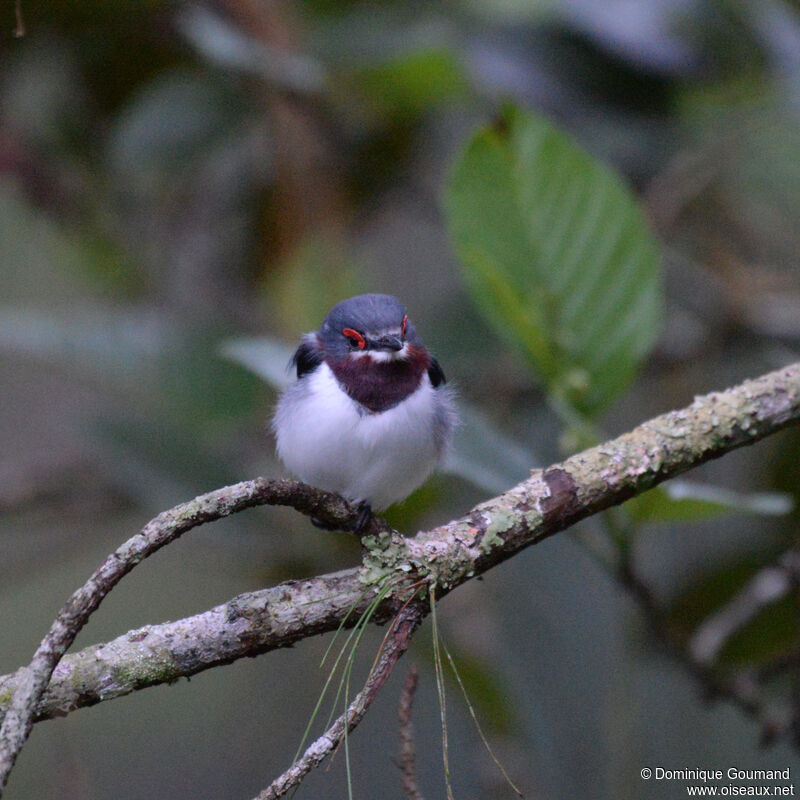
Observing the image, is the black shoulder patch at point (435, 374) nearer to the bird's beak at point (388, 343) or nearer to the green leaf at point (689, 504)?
the bird's beak at point (388, 343)

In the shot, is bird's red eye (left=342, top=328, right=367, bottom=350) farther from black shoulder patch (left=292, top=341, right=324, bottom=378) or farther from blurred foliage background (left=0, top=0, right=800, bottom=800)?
blurred foliage background (left=0, top=0, right=800, bottom=800)

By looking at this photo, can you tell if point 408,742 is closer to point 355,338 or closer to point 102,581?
point 102,581

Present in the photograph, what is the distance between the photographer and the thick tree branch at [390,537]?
103cm

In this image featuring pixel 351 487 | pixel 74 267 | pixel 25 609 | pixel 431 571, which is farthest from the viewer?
pixel 25 609

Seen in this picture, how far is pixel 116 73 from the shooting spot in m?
3.25

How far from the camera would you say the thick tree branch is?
40.5 inches

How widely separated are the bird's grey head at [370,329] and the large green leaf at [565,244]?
0.19 metres

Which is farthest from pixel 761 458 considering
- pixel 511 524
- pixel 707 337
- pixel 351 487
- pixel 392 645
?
pixel 392 645

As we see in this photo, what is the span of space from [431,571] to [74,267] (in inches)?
103

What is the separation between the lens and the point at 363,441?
6.36 feet

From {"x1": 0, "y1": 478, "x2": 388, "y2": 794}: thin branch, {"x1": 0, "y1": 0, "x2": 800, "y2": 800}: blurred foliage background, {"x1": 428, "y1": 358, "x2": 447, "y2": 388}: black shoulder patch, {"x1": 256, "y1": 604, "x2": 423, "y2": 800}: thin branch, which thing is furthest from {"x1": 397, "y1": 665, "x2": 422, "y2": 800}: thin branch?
{"x1": 428, "y1": 358, "x2": 447, "y2": 388}: black shoulder patch

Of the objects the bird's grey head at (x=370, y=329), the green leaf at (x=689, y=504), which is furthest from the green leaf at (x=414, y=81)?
the green leaf at (x=689, y=504)

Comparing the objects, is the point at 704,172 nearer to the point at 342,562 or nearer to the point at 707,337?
the point at 707,337

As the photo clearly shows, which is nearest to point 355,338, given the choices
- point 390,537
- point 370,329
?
point 370,329
